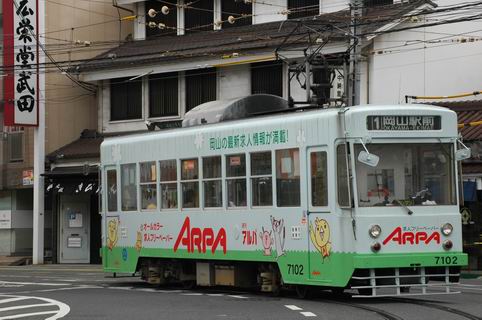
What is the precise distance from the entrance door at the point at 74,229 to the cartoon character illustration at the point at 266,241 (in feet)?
68.7

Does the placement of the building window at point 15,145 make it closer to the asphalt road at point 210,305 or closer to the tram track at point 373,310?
the asphalt road at point 210,305

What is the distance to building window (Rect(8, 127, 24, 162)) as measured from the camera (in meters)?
36.7

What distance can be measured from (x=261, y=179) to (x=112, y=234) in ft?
18.7

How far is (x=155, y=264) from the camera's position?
19.6 m

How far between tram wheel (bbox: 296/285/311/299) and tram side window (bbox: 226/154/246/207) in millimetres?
1881

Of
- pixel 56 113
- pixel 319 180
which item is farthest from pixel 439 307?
pixel 56 113

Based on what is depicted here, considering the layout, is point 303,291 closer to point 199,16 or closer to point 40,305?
point 40,305

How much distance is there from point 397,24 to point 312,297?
1398 cm

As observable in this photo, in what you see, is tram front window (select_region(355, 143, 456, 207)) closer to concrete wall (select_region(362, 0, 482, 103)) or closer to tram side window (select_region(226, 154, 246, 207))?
tram side window (select_region(226, 154, 246, 207))

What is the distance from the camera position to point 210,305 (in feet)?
49.4

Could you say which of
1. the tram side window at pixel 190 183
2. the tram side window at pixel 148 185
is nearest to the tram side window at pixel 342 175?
the tram side window at pixel 190 183

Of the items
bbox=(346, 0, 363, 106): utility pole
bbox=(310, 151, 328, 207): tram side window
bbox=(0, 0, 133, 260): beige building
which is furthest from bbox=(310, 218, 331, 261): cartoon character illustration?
bbox=(0, 0, 133, 260): beige building

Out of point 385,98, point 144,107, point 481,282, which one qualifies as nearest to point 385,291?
point 481,282

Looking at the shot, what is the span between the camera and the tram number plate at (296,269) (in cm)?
1515
